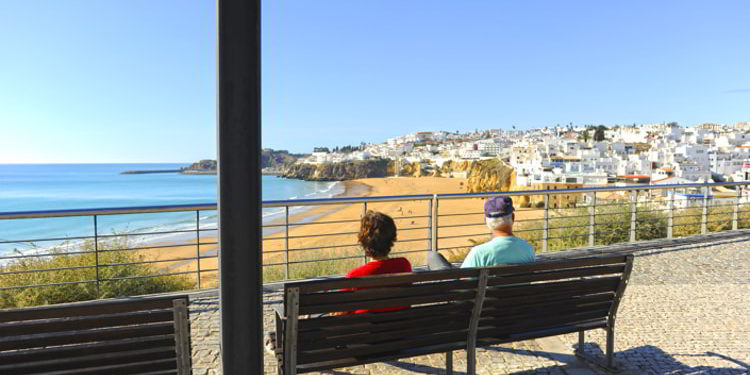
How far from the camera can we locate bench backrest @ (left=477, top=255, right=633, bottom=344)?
2.80 m

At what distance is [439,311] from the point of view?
2.72m

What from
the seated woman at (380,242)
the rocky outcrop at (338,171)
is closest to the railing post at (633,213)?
the seated woman at (380,242)

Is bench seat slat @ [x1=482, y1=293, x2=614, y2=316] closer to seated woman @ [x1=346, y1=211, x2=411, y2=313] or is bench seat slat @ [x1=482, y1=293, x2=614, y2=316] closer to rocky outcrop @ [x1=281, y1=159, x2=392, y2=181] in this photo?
seated woman @ [x1=346, y1=211, x2=411, y2=313]

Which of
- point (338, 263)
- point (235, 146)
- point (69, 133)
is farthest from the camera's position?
point (69, 133)

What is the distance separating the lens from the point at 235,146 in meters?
1.73

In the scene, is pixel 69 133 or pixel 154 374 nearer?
A: pixel 154 374

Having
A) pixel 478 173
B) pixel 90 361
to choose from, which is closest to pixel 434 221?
pixel 90 361

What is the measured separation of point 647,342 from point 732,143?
149 m

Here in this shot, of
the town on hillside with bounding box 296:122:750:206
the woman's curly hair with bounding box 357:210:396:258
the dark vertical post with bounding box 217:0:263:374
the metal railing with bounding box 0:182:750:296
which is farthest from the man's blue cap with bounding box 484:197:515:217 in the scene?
the town on hillside with bounding box 296:122:750:206

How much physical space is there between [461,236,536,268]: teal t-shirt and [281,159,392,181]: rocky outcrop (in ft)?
337

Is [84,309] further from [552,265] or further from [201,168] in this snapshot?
[201,168]

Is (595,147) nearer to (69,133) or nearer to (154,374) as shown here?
(69,133)

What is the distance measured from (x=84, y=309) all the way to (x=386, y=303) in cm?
131

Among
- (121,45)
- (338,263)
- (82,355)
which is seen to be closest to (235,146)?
(82,355)
